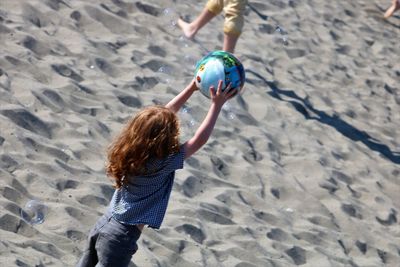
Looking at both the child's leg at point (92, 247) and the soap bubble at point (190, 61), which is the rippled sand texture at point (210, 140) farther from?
the child's leg at point (92, 247)

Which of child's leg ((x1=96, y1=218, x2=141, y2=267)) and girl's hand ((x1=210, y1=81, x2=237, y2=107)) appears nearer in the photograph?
child's leg ((x1=96, y1=218, x2=141, y2=267))

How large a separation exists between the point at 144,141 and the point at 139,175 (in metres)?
0.16

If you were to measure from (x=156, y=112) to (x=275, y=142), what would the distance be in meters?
3.62

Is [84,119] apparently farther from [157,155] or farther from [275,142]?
[157,155]

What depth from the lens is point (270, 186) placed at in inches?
261

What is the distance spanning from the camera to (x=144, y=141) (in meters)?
3.86

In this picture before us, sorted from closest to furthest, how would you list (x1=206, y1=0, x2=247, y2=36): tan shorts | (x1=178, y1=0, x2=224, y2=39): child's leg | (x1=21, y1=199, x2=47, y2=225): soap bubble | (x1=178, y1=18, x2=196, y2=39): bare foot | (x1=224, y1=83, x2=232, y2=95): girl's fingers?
1. (x1=224, y1=83, x2=232, y2=95): girl's fingers
2. (x1=21, y1=199, x2=47, y2=225): soap bubble
3. (x1=206, y1=0, x2=247, y2=36): tan shorts
4. (x1=178, y1=0, x2=224, y2=39): child's leg
5. (x1=178, y1=18, x2=196, y2=39): bare foot

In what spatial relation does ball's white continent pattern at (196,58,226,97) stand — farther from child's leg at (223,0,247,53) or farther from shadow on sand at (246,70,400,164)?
shadow on sand at (246,70,400,164)

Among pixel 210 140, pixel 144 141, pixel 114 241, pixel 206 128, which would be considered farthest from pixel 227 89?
pixel 210 140

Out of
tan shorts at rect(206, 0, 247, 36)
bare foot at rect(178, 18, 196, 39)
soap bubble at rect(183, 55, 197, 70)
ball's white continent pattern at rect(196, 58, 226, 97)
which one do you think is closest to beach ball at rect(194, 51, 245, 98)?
ball's white continent pattern at rect(196, 58, 226, 97)

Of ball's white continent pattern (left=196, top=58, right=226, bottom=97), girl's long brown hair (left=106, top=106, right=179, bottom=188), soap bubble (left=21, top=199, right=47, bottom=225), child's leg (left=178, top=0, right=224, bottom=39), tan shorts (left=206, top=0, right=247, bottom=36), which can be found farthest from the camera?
child's leg (left=178, top=0, right=224, bottom=39)

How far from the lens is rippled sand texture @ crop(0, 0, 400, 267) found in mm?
5391

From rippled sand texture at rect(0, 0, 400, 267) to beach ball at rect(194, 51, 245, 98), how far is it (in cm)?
108

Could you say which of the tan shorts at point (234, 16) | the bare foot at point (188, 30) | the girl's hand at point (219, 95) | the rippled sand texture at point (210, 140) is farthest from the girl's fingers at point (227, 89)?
the bare foot at point (188, 30)
